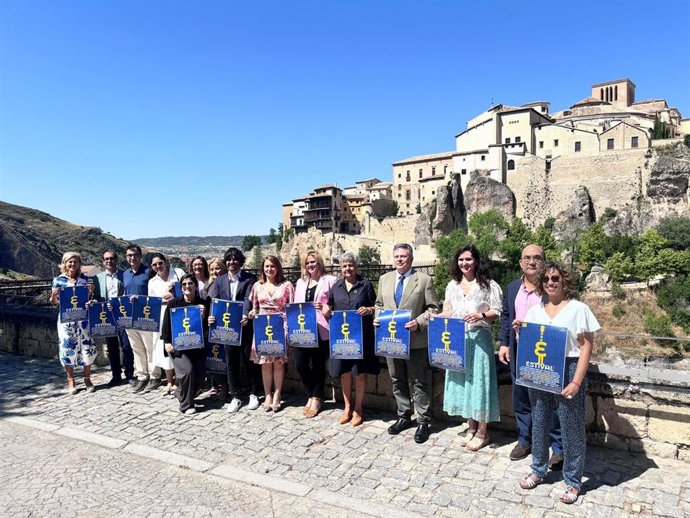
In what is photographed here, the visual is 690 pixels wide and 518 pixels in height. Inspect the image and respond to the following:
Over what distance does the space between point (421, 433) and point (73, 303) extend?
18.4ft

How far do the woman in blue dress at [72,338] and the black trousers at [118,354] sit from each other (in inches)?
10.3

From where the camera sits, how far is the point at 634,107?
81.5m

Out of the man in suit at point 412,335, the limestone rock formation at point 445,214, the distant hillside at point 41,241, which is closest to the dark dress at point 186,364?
the man in suit at point 412,335

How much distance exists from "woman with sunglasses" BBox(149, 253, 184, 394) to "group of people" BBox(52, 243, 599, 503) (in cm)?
2

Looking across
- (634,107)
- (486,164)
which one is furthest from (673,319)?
(634,107)

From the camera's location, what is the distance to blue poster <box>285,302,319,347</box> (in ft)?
18.5

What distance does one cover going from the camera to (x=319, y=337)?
18.8 feet

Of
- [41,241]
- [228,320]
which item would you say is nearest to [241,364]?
[228,320]

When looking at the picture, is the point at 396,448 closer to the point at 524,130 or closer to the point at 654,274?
the point at 654,274

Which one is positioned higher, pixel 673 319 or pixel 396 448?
pixel 396 448

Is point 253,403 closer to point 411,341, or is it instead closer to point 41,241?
point 411,341

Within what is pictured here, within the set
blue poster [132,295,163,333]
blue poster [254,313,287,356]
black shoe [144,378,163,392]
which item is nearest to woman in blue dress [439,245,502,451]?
blue poster [254,313,287,356]

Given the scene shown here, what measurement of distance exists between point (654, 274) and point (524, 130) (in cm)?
3418

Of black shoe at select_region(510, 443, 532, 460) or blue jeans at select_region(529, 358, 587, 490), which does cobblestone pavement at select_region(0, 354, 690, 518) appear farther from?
blue jeans at select_region(529, 358, 587, 490)
